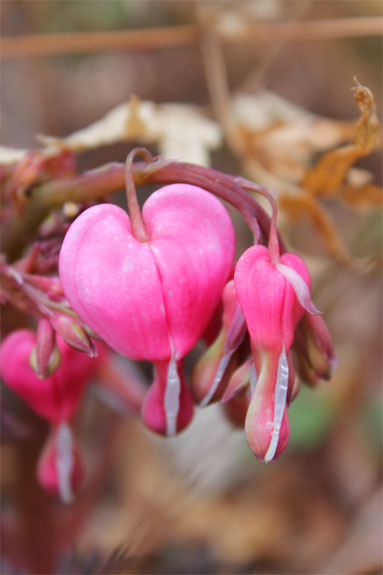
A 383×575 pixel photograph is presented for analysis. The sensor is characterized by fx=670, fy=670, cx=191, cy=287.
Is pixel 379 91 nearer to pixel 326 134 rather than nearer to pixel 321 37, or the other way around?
pixel 321 37

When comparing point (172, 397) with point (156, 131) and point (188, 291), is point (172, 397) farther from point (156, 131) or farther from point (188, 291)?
point (156, 131)

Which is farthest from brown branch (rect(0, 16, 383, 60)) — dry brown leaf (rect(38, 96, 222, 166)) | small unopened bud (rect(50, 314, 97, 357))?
small unopened bud (rect(50, 314, 97, 357))

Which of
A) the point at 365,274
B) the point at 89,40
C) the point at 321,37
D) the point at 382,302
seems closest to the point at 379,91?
the point at 382,302

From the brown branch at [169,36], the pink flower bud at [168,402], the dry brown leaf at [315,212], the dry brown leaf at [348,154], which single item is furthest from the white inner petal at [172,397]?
the brown branch at [169,36]

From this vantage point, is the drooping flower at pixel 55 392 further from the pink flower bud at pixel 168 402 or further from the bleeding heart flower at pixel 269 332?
the bleeding heart flower at pixel 269 332

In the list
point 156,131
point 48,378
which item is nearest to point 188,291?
point 48,378
